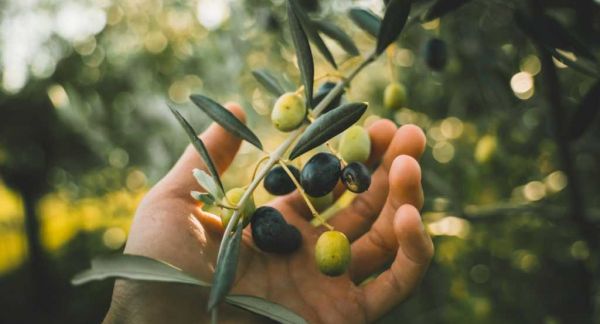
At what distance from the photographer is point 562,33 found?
3.46 ft

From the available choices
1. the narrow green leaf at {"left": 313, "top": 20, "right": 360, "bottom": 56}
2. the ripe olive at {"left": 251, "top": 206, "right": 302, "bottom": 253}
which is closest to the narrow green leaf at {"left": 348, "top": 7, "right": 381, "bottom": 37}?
the narrow green leaf at {"left": 313, "top": 20, "right": 360, "bottom": 56}

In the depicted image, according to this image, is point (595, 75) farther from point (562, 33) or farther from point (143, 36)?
point (143, 36)

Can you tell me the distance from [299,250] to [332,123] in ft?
1.96

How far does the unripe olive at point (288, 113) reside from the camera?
1056mm

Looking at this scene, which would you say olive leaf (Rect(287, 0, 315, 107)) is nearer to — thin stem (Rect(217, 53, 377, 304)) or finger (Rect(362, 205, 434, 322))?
thin stem (Rect(217, 53, 377, 304))

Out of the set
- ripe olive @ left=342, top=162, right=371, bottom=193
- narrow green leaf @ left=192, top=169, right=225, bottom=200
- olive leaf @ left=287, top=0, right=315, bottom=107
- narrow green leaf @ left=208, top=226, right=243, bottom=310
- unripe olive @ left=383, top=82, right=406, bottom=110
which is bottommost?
unripe olive @ left=383, top=82, right=406, bottom=110

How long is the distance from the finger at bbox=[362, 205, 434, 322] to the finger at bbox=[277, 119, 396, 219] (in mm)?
286

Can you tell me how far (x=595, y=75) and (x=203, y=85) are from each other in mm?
2041

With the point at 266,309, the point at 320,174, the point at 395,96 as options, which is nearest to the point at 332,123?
the point at 320,174

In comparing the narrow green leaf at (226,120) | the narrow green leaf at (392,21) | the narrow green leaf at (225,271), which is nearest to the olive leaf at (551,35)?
the narrow green leaf at (392,21)

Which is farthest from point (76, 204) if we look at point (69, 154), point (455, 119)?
point (455, 119)

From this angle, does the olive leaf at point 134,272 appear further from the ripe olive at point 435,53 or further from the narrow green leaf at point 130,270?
the ripe olive at point 435,53

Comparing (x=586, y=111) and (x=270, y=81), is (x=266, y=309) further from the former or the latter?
(x=586, y=111)

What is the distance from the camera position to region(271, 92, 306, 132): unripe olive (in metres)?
1.06
